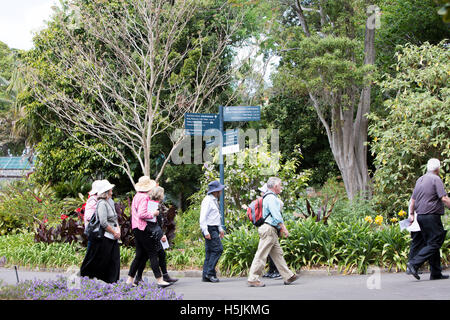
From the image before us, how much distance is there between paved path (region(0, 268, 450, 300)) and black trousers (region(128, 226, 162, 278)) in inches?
27.0

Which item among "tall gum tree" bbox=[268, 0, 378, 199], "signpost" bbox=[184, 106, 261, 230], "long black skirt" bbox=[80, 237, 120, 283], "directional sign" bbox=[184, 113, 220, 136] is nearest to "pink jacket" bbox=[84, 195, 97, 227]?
"long black skirt" bbox=[80, 237, 120, 283]

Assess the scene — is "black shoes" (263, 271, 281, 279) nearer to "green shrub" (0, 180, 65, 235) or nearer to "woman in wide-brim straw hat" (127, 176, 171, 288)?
"woman in wide-brim straw hat" (127, 176, 171, 288)

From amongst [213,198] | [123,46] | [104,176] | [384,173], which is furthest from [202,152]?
[213,198]

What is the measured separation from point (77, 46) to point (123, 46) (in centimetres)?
141

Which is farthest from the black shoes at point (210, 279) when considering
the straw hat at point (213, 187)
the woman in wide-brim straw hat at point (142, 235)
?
the straw hat at point (213, 187)

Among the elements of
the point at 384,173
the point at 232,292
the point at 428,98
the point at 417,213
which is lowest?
the point at 232,292

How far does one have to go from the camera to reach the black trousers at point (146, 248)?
876 cm

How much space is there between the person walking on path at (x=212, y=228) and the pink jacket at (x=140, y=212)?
3.54ft

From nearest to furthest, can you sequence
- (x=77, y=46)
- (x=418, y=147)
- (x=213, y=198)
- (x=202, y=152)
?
(x=213, y=198)
(x=418, y=147)
(x=77, y=46)
(x=202, y=152)

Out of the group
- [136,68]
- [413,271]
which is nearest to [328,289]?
[413,271]

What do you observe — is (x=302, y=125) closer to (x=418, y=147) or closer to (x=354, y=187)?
(x=354, y=187)

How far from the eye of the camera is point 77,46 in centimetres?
1658

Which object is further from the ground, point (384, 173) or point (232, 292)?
point (384, 173)

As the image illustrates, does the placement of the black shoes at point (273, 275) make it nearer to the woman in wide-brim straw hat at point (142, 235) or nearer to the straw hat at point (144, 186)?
the woman in wide-brim straw hat at point (142, 235)
